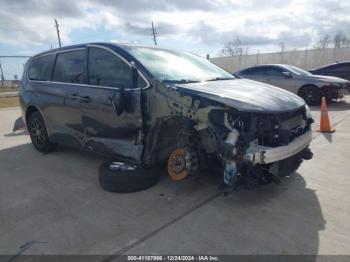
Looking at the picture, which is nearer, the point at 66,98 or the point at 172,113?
the point at 172,113

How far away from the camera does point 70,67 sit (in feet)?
15.4

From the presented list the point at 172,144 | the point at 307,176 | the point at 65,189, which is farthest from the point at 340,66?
the point at 65,189

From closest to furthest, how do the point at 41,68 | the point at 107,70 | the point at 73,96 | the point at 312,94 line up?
the point at 107,70 < the point at 73,96 < the point at 41,68 < the point at 312,94

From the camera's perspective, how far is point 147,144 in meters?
3.69

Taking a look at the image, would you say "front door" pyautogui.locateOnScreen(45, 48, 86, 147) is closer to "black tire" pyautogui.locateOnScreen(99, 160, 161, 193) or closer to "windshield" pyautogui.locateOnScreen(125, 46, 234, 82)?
"windshield" pyautogui.locateOnScreen(125, 46, 234, 82)

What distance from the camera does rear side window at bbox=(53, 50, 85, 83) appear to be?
14.6 feet

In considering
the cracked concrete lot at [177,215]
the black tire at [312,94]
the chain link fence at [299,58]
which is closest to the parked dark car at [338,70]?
the black tire at [312,94]

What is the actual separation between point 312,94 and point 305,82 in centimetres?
45

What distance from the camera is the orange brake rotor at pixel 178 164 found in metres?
3.43

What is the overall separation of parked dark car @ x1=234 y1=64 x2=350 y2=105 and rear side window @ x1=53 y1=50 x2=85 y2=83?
307 inches

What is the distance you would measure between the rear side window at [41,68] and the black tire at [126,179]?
2.31 meters

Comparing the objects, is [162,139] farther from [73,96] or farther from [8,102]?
[8,102]

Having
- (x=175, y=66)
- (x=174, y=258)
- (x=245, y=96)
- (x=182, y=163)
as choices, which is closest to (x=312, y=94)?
(x=175, y=66)

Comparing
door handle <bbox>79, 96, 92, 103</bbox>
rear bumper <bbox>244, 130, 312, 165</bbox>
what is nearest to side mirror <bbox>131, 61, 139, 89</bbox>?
door handle <bbox>79, 96, 92, 103</bbox>
